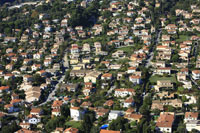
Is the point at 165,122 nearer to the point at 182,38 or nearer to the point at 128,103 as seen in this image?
the point at 128,103

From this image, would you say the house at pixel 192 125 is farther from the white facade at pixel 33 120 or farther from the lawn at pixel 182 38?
the lawn at pixel 182 38

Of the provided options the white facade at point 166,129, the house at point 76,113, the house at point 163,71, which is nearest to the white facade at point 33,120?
the house at point 76,113

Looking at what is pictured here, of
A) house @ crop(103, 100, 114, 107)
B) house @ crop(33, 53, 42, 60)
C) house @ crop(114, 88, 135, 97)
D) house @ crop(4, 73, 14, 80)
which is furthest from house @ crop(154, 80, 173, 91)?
house @ crop(33, 53, 42, 60)

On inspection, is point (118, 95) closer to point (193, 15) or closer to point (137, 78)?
point (137, 78)

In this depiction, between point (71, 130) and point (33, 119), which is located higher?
point (71, 130)

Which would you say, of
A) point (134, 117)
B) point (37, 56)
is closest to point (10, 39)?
point (37, 56)

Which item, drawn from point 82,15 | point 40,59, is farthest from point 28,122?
point 82,15

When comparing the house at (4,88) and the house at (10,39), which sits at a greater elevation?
the house at (10,39)
